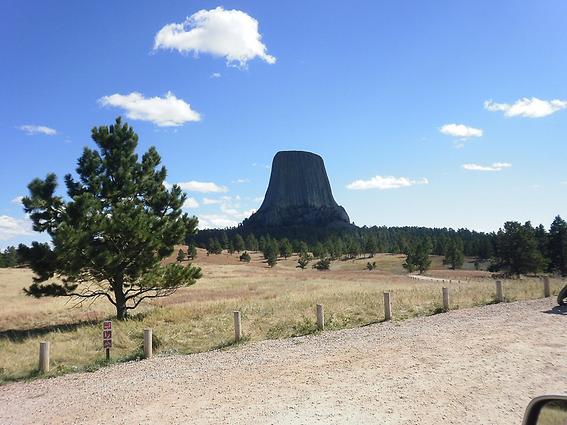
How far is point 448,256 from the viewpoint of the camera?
79625mm

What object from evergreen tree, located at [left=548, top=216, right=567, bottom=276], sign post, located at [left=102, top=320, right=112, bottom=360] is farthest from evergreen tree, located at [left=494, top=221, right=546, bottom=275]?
sign post, located at [left=102, top=320, right=112, bottom=360]

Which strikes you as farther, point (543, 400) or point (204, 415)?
point (204, 415)

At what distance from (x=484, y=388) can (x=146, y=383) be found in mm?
6776

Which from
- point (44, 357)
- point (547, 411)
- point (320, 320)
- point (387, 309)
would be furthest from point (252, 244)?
point (547, 411)

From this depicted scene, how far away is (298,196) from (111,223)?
170 m

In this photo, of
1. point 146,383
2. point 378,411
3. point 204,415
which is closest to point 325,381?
point 378,411

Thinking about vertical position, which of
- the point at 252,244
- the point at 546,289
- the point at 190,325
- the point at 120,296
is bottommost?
the point at 190,325

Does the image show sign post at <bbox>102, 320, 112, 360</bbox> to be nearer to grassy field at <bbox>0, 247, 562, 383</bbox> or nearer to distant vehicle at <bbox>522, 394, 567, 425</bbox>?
grassy field at <bbox>0, 247, 562, 383</bbox>

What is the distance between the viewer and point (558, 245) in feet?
189

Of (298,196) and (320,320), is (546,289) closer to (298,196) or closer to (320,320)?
(320,320)

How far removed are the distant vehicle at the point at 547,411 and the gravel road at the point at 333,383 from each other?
401 centimetres

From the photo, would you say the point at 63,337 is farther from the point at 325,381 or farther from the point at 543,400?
the point at 543,400

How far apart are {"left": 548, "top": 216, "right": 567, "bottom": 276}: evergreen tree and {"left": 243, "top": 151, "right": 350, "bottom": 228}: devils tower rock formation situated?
4736 inches

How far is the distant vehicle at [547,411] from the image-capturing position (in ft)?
8.61
